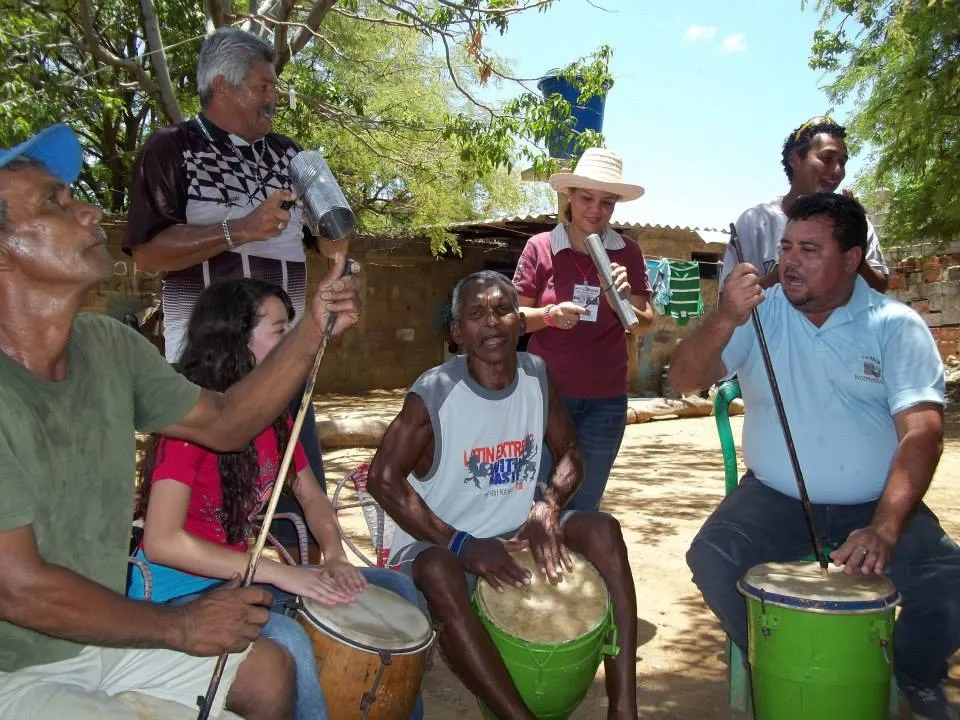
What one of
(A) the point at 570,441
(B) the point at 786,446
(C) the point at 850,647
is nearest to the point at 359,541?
(A) the point at 570,441

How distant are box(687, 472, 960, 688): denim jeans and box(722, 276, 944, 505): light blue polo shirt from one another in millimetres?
89

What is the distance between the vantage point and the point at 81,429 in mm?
1858

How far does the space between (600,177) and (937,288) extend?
1223 cm

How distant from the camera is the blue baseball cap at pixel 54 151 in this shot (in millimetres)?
1821

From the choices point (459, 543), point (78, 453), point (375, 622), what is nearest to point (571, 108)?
point (459, 543)

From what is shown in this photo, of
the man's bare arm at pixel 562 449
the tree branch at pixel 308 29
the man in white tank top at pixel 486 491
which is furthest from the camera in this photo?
the tree branch at pixel 308 29

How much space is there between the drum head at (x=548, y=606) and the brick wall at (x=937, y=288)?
13000 millimetres

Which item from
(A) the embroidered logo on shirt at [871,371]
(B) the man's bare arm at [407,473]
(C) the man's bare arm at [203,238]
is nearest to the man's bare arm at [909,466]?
(A) the embroidered logo on shirt at [871,371]

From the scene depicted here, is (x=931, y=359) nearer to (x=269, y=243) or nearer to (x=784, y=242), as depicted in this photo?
(x=784, y=242)

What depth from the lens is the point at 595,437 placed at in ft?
12.7

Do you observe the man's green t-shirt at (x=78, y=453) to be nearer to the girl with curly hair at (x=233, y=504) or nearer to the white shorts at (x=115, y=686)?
the white shorts at (x=115, y=686)

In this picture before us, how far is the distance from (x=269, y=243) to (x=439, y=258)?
1255cm

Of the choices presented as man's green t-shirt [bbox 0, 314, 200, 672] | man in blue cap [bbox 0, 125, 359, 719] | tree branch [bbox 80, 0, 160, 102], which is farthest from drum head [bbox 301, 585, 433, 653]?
tree branch [bbox 80, 0, 160, 102]

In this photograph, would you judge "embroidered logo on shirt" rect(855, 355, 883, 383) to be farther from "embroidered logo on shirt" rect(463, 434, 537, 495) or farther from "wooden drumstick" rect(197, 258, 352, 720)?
"wooden drumstick" rect(197, 258, 352, 720)
